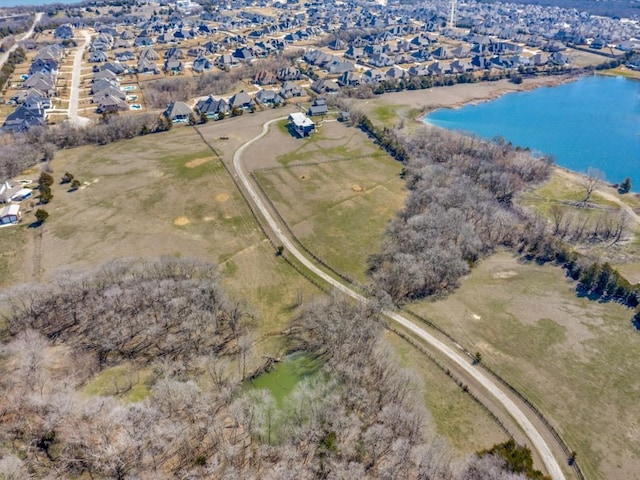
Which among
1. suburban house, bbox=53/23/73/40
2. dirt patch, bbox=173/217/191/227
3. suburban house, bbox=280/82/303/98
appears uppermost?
suburban house, bbox=53/23/73/40

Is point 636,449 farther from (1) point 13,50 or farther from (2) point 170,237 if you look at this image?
(1) point 13,50

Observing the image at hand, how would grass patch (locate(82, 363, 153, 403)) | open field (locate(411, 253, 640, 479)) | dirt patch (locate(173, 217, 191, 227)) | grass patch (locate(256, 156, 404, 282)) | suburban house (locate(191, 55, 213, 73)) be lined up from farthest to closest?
suburban house (locate(191, 55, 213, 73)), dirt patch (locate(173, 217, 191, 227)), grass patch (locate(256, 156, 404, 282)), grass patch (locate(82, 363, 153, 403)), open field (locate(411, 253, 640, 479))

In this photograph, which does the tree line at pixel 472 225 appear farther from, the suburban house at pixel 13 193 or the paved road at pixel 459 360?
the suburban house at pixel 13 193

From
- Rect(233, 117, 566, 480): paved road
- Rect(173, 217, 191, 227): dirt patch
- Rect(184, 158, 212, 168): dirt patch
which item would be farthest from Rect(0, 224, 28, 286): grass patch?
Rect(233, 117, 566, 480): paved road

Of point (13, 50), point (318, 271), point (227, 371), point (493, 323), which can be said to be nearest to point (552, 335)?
point (493, 323)

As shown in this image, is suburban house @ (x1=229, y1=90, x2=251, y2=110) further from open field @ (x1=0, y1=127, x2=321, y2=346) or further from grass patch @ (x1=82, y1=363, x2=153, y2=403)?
grass patch @ (x1=82, y1=363, x2=153, y2=403)

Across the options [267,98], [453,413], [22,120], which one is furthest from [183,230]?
[267,98]

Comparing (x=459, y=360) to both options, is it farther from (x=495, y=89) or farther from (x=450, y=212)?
(x=495, y=89)
